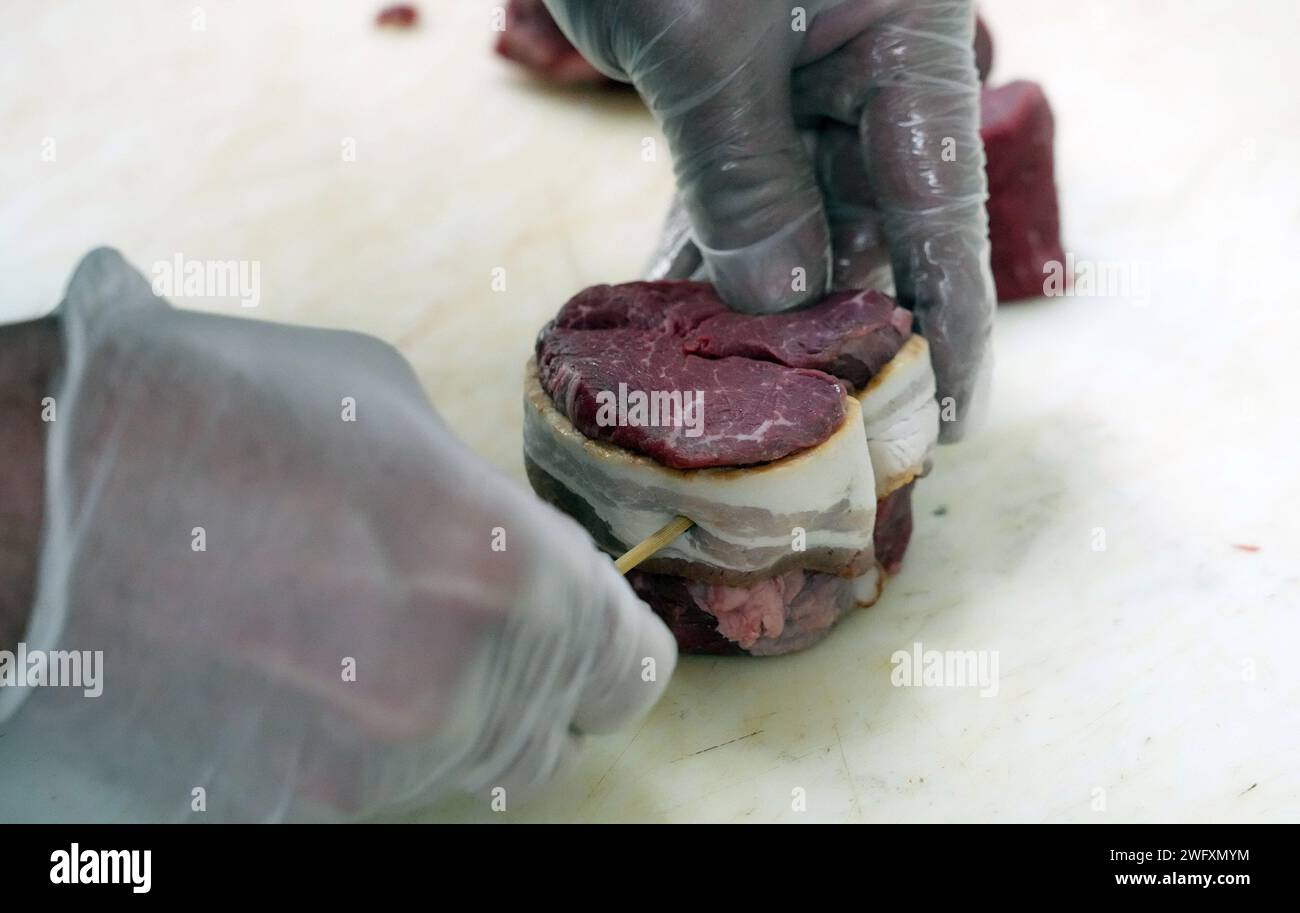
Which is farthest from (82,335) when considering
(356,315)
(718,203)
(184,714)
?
(356,315)

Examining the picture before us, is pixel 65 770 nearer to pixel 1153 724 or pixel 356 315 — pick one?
pixel 1153 724

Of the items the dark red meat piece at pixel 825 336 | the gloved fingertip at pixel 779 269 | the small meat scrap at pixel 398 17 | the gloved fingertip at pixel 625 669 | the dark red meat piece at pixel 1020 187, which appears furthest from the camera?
the small meat scrap at pixel 398 17

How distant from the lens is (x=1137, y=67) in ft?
15.7

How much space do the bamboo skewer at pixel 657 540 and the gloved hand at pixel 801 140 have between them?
57 centimetres

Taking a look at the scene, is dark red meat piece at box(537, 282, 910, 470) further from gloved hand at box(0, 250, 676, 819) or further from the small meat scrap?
the small meat scrap

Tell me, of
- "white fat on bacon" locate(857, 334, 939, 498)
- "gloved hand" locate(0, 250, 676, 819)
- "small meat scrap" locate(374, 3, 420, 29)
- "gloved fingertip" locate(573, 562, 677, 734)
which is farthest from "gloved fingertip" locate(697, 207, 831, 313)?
"small meat scrap" locate(374, 3, 420, 29)

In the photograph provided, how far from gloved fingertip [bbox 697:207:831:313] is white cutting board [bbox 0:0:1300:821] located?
0.66m

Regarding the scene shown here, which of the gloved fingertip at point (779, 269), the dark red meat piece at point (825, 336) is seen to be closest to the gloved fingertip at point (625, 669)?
the dark red meat piece at point (825, 336)

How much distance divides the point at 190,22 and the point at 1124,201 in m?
3.61

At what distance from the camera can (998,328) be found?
356cm

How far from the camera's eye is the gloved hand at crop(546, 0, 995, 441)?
2.54 metres

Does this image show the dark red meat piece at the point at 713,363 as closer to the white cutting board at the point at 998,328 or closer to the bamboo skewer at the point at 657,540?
the bamboo skewer at the point at 657,540

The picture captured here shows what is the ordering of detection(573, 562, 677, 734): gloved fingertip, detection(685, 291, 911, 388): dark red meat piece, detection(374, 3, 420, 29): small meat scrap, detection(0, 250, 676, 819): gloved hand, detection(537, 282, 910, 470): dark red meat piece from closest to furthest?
detection(0, 250, 676, 819): gloved hand
detection(573, 562, 677, 734): gloved fingertip
detection(537, 282, 910, 470): dark red meat piece
detection(685, 291, 911, 388): dark red meat piece
detection(374, 3, 420, 29): small meat scrap

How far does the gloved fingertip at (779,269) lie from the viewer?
2.63m
